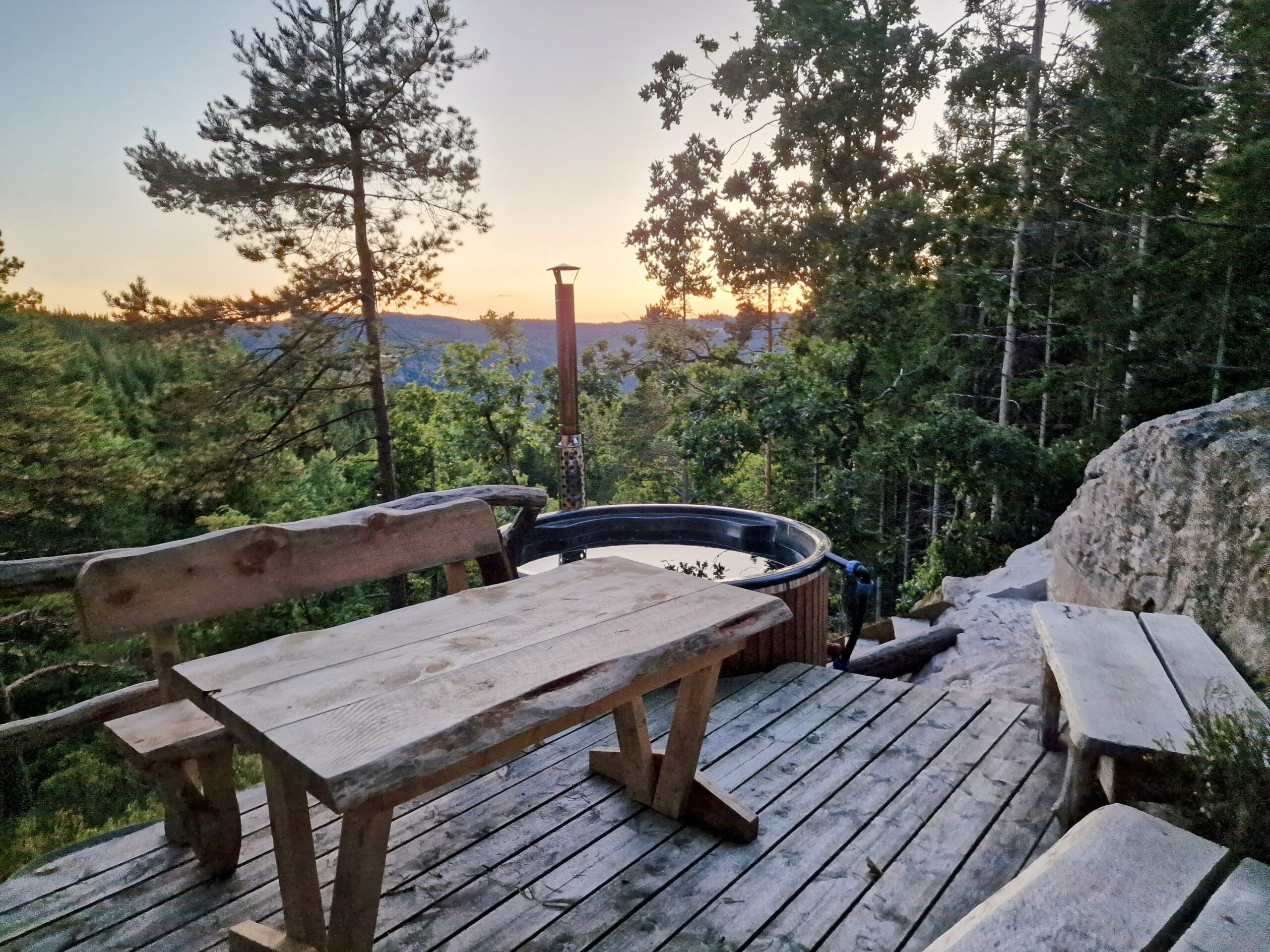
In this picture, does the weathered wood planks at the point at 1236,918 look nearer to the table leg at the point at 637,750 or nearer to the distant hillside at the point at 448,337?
the table leg at the point at 637,750

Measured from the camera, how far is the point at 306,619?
50.2 ft

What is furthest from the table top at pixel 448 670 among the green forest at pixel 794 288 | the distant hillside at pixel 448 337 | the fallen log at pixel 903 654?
the distant hillside at pixel 448 337

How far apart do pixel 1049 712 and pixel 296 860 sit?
216 centimetres

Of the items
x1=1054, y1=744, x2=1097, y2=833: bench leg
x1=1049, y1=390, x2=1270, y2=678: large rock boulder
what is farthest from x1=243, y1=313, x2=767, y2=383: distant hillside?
x1=1054, y1=744, x2=1097, y2=833: bench leg

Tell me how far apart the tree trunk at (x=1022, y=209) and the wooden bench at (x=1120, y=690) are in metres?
7.99

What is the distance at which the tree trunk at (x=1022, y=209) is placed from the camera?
895cm

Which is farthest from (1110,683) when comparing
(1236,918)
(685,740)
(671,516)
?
(671,516)

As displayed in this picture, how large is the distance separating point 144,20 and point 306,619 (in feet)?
33.7

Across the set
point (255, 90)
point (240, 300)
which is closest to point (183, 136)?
point (255, 90)

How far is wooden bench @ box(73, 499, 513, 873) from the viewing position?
164 centimetres

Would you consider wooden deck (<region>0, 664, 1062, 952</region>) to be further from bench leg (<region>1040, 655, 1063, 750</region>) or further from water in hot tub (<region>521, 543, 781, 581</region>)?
water in hot tub (<region>521, 543, 781, 581</region>)

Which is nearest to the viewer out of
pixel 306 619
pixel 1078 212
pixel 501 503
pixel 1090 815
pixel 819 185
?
pixel 1090 815

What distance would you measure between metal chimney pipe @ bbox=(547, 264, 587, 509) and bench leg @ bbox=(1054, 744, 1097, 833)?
18.7 ft

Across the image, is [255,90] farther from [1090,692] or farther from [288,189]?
[1090,692]
